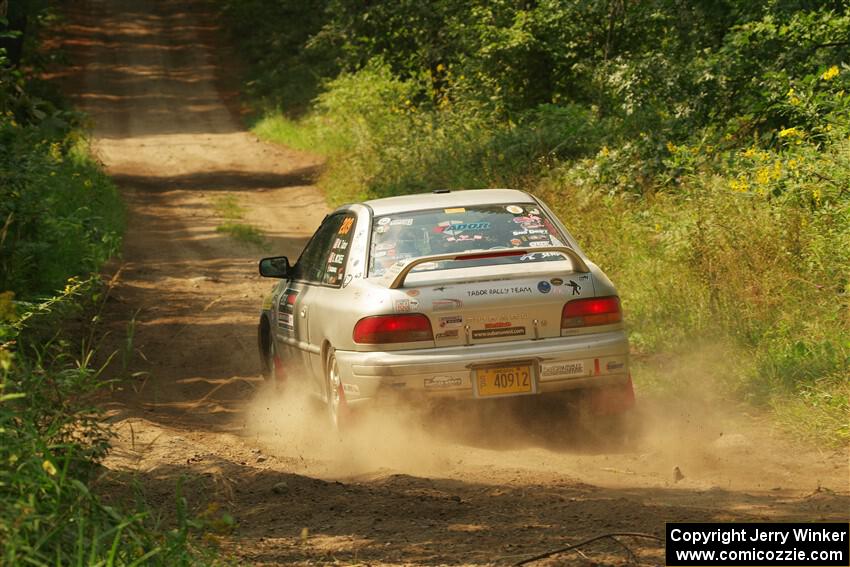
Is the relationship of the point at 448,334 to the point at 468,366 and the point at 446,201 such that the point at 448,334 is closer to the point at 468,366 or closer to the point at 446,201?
the point at 468,366

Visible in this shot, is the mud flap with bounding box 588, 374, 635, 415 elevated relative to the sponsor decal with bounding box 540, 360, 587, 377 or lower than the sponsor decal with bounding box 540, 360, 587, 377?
lower

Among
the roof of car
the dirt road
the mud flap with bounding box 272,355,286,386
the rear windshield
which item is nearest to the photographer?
the dirt road

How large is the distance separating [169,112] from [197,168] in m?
9.17

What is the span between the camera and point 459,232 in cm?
823

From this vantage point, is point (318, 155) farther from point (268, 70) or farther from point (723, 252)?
point (723, 252)

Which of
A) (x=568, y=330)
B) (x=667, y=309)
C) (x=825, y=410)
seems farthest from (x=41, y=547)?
(x=667, y=309)

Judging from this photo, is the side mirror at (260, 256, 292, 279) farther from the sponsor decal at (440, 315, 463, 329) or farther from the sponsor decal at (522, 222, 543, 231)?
the sponsor decal at (440, 315, 463, 329)

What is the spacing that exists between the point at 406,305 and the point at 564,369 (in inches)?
42.5

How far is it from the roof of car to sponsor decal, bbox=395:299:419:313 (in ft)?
3.92

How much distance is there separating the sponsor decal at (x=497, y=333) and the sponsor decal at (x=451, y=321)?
11 centimetres

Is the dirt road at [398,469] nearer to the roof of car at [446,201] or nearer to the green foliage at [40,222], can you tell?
the green foliage at [40,222]

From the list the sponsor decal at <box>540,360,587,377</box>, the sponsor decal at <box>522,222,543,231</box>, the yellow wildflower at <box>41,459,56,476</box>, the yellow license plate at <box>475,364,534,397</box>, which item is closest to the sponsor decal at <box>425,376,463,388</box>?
the yellow license plate at <box>475,364,534,397</box>

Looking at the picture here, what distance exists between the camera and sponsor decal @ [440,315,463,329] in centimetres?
749

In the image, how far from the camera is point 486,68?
69.9ft
